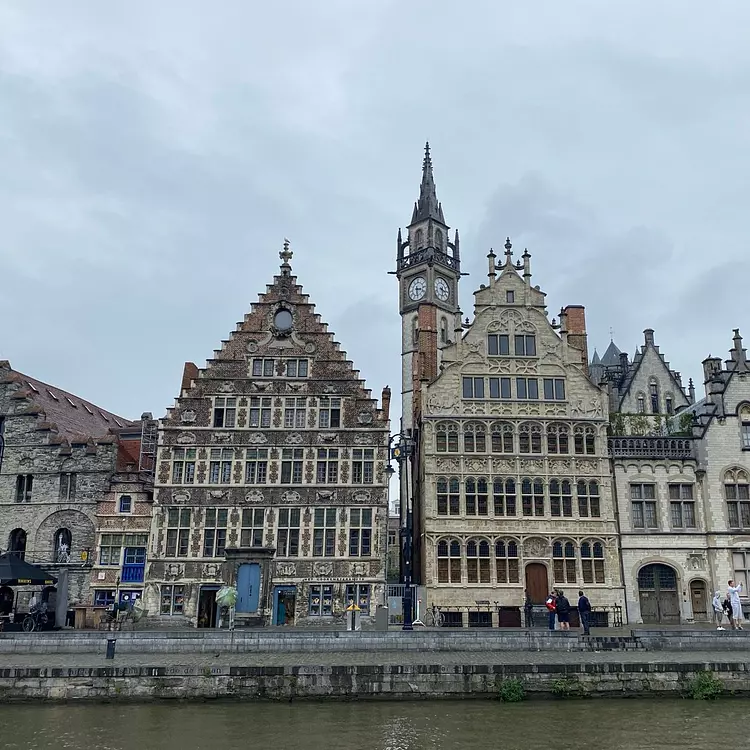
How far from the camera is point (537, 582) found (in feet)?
119

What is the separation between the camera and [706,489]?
37.6m

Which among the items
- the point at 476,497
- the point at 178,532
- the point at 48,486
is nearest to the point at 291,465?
the point at 178,532

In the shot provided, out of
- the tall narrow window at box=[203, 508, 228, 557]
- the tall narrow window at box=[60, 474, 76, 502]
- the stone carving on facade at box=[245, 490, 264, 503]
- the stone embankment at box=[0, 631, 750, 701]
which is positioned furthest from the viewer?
the tall narrow window at box=[60, 474, 76, 502]

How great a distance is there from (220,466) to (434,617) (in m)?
12.7

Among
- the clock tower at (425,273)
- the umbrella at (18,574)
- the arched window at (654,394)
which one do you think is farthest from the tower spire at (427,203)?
the umbrella at (18,574)

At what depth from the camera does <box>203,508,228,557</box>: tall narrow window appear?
35.7 meters

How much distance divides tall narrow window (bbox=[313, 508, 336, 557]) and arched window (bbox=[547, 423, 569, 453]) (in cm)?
1155

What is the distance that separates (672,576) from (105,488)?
28.5m

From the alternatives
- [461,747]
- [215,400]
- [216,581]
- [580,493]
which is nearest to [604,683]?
[461,747]

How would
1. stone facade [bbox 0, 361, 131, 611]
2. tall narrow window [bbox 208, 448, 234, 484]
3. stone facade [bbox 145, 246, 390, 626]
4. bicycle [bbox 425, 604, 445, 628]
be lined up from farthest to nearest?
tall narrow window [bbox 208, 448, 234, 484] < stone facade [bbox 0, 361, 131, 611] < stone facade [bbox 145, 246, 390, 626] < bicycle [bbox 425, 604, 445, 628]

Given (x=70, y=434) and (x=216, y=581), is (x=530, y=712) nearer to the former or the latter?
(x=216, y=581)

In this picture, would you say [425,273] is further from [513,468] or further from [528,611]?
[528,611]

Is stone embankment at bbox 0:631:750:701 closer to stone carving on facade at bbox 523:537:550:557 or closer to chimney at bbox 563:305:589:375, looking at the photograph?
stone carving on facade at bbox 523:537:550:557

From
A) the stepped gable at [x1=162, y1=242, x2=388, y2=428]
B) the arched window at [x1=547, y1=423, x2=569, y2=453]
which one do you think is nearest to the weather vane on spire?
the stepped gable at [x1=162, y1=242, x2=388, y2=428]
